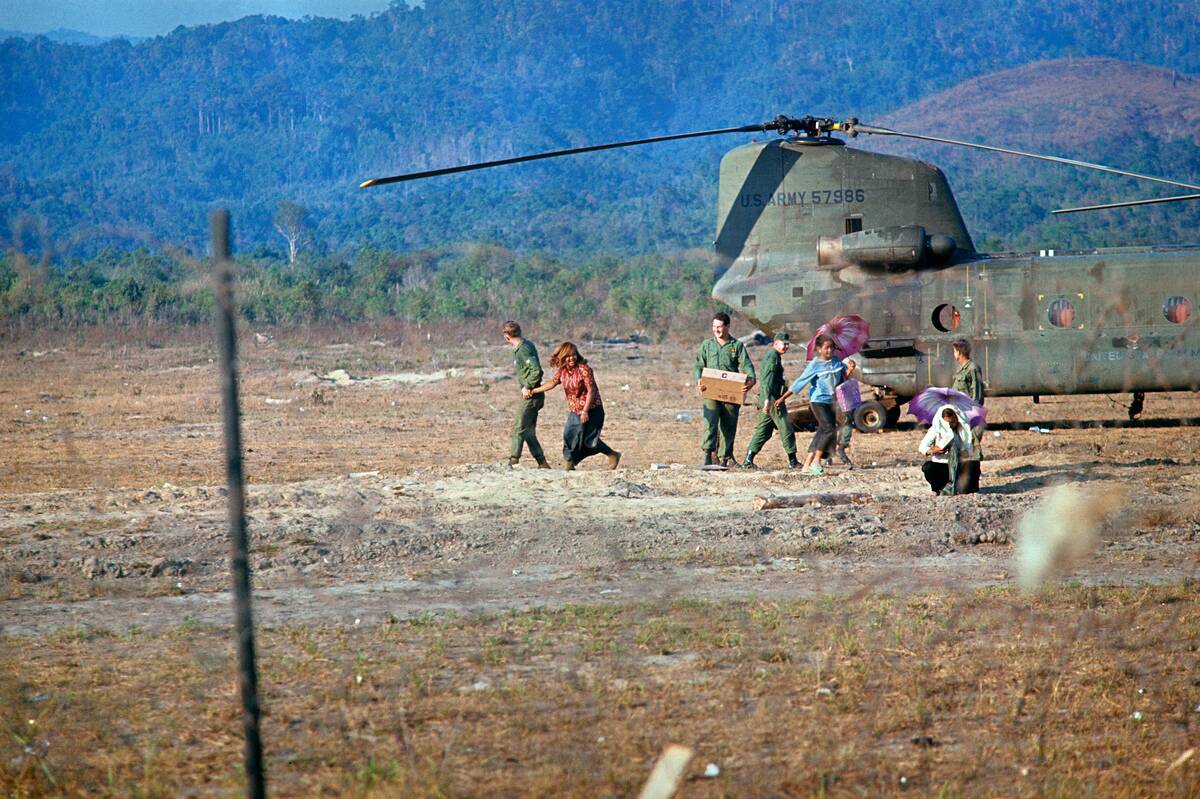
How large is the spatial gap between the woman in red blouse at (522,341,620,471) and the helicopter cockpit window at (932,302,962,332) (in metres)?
4.83

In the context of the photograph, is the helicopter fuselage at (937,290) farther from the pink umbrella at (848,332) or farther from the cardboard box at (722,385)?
the cardboard box at (722,385)

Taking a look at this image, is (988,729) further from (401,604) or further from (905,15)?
(905,15)

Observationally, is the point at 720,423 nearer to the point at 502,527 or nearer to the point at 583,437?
the point at 583,437

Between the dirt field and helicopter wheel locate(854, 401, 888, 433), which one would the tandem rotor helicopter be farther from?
the dirt field

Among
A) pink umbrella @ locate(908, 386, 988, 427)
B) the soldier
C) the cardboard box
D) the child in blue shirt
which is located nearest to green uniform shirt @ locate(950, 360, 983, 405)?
the soldier

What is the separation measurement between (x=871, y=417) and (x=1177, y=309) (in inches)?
146

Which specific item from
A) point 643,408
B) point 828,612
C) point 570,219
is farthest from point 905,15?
point 828,612

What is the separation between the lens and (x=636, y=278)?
42.8 meters

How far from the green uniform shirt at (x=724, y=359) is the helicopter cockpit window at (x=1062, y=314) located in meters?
4.29

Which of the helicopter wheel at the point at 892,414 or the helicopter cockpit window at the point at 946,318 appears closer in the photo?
the helicopter cockpit window at the point at 946,318

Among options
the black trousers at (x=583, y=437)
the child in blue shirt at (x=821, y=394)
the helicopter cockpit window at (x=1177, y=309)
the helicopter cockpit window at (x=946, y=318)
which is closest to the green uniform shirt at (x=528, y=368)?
the black trousers at (x=583, y=437)

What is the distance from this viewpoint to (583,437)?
1330 centimetres

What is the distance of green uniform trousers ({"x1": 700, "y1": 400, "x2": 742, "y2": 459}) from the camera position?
13758 mm

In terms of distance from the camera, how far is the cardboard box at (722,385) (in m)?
13.4
